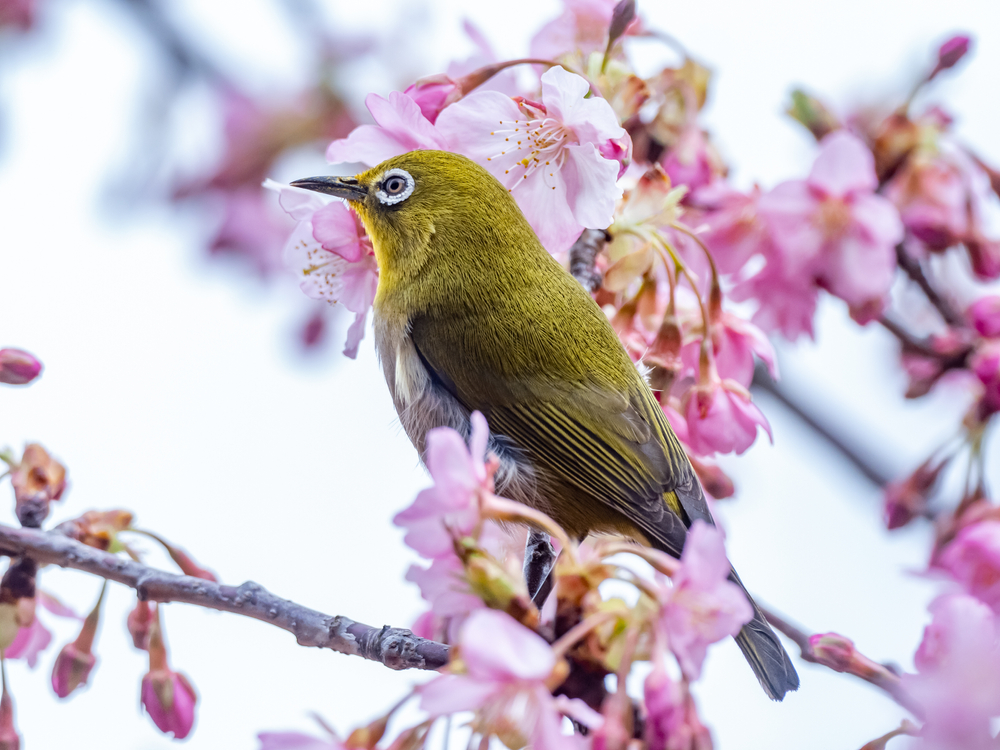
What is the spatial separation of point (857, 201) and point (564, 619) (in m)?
1.84

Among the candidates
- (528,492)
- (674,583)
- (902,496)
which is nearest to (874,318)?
(902,496)

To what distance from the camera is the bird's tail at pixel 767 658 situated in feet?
6.51

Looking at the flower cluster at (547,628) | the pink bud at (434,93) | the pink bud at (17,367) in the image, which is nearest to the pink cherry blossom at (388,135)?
the pink bud at (434,93)

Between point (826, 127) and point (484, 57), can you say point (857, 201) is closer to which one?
point (826, 127)

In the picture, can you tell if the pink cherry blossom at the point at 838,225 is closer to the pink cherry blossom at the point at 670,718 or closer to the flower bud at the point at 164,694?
the pink cherry blossom at the point at 670,718

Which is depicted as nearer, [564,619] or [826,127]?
[564,619]

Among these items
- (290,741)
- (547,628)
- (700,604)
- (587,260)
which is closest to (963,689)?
(700,604)

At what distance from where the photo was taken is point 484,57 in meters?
2.68

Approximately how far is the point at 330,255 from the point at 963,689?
173 centimetres

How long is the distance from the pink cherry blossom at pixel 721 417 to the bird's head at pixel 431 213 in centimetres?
67

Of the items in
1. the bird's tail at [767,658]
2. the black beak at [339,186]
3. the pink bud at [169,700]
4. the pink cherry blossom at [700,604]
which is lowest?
the bird's tail at [767,658]

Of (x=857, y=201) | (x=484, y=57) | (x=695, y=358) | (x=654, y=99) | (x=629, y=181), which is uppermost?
(x=484, y=57)

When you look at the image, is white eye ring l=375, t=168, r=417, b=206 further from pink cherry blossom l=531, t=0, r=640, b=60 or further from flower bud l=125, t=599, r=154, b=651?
flower bud l=125, t=599, r=154, b=651

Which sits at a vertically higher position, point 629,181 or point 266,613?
point 629,181
